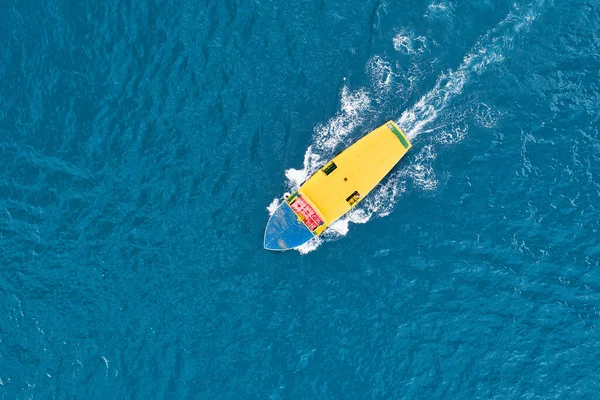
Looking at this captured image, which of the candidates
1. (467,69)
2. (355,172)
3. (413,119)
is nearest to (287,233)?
(355,172)

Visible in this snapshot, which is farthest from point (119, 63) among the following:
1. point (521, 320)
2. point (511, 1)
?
point (521, 320)

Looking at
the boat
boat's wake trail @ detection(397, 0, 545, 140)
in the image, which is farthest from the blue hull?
boat's wake trail @ detection(397, 0, 545, 140)

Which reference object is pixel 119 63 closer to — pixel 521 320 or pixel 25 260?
pixel 25 260

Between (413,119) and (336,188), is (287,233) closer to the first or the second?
(336,188)

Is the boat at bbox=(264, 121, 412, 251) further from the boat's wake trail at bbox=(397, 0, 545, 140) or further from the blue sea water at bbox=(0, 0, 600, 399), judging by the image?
the boat's wake trail at bbox=(397, 0, 545, 140)

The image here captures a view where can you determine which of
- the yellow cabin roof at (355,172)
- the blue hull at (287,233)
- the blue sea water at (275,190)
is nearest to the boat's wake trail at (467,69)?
the blue sea water at (275,190)

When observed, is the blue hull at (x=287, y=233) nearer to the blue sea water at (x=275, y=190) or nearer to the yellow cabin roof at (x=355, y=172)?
the blue sea water at (x=275, y=190)
